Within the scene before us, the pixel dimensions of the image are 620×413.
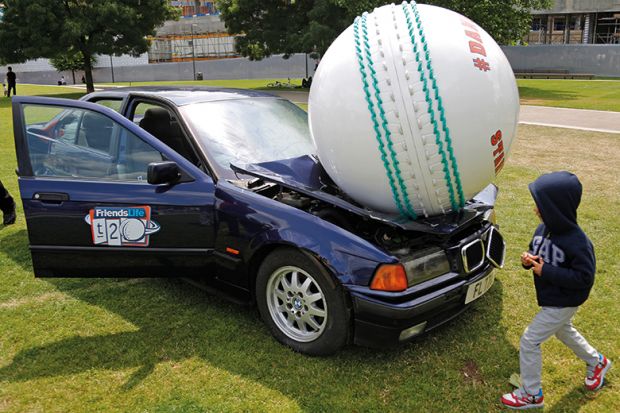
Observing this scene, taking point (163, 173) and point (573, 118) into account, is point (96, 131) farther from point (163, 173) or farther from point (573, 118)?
point (573, 118)

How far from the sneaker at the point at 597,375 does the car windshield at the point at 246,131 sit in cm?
240

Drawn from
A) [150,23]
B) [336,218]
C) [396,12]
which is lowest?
[336,218]

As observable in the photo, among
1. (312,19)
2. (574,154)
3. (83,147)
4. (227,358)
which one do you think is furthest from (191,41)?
(227,358)

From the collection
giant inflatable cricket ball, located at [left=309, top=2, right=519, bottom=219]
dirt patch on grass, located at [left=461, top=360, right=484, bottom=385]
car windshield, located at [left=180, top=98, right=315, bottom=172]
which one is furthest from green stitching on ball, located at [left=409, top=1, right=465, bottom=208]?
car windshield, located at [left=180, top=98, right=315, bottom=172]

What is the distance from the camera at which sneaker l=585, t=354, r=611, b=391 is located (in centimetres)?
300

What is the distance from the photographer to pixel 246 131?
408 centimetres

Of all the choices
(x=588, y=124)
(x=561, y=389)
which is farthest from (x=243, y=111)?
(x=588, y=124)

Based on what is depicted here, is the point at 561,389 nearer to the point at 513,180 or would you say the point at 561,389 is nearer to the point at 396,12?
the point at 396,12

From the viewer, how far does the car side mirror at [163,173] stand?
3412 mm

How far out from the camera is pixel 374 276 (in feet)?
9.62

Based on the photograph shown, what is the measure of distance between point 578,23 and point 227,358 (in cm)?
5823

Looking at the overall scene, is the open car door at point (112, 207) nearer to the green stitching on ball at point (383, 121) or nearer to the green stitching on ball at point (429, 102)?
the green stitching on ball at point (383, 121)

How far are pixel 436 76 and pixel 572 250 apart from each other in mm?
1105

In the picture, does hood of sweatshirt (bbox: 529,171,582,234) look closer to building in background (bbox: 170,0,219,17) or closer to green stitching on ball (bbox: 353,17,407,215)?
green stitching on ball (bbox: 353,17,407,215)
